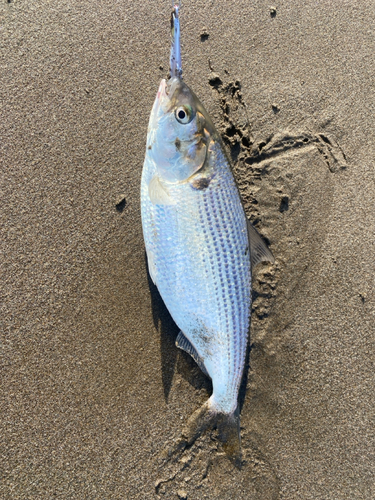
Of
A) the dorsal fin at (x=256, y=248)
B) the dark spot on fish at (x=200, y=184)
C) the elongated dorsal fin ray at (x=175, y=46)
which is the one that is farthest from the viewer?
the dorsal fin at (x=256, y=248)

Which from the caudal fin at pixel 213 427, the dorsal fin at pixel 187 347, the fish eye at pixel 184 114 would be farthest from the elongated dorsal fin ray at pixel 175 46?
the caudal fin at pixel 213 427

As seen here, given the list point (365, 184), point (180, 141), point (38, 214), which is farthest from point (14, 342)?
point (365, 184)

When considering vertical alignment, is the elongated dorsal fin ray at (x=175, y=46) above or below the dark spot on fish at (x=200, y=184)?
above

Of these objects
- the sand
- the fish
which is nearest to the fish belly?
the fish

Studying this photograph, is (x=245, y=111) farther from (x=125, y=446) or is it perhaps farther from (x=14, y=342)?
(x=125, y=446)

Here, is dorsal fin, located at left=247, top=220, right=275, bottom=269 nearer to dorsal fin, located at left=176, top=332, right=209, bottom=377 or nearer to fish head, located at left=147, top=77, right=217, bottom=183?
fish head, located at left=147, top=77, right=217, bottom=183

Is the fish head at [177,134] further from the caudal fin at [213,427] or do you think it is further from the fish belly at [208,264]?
the caudal fin at [213,427]

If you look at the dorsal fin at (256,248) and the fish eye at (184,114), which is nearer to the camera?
the fish eye at (184,114)
